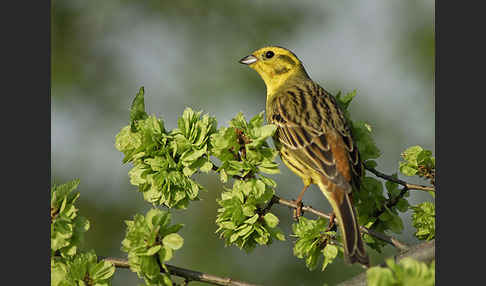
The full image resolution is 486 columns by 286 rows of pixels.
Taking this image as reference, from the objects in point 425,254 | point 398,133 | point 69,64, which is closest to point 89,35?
point 69,64

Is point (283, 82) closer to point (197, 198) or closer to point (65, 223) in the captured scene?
point (197, 198)

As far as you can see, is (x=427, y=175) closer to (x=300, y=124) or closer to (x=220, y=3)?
(x=300, y=124)

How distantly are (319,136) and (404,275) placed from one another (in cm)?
142

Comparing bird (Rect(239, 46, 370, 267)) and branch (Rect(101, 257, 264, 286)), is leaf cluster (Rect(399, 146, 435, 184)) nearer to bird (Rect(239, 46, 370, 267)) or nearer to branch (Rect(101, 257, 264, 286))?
bird (Rect(239, 46, 370, 267))

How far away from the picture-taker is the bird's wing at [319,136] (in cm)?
283

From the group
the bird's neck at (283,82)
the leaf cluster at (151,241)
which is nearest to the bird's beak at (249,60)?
the bird's neck at (283,82)

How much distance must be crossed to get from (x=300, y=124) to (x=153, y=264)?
49.5 inches

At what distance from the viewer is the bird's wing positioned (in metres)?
2.83

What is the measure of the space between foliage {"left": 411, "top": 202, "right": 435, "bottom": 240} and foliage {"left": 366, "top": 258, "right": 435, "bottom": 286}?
1.09 meters

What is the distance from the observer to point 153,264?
2.21 metres

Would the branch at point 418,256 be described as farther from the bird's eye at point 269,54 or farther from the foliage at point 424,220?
the bird's eye at point 269,54

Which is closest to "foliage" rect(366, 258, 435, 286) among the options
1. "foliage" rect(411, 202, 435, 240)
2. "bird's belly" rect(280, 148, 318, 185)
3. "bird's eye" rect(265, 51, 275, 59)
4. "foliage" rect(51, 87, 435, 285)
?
"foliage" rect(51, 87, 435, 285)

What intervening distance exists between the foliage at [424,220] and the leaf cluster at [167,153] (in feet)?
3.46

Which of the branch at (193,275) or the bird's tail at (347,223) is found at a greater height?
the bird's tail at (347,223)
